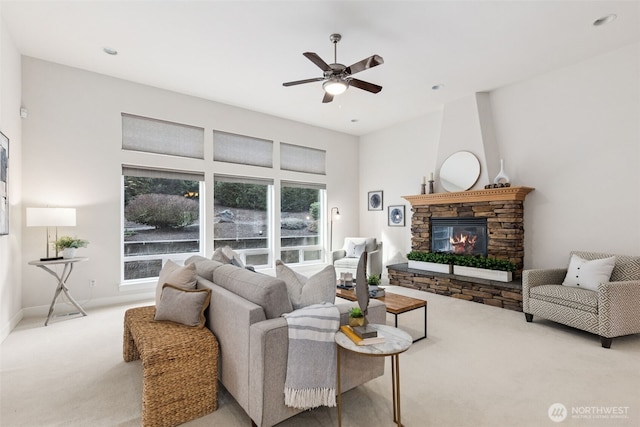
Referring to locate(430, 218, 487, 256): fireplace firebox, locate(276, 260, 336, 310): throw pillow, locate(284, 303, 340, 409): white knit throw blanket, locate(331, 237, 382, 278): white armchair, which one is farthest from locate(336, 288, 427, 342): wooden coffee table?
locate(430, 218, 487, 256): fireplace firebox

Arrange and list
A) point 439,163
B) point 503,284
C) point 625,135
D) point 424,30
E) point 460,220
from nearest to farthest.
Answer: point 424,30
point 625,135
point 503,284
point 460,220
point 439,163

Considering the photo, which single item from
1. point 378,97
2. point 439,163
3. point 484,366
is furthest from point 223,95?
point 484,366

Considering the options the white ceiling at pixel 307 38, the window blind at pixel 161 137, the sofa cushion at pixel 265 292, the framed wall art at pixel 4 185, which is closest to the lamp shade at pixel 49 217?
the framed wall art at pixel 4 185

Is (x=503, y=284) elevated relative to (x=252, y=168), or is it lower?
lower

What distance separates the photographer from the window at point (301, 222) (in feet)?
20.5

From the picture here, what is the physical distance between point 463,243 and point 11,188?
6.23m

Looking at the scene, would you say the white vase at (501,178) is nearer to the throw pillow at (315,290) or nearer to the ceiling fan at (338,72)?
the ceiling fan at (338,72)

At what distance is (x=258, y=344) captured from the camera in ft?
5.38

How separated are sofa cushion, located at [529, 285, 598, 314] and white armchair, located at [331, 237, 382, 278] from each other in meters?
2.54

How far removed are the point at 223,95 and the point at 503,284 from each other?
5119mm

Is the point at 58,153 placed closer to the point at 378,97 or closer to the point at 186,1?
the point at 186,1

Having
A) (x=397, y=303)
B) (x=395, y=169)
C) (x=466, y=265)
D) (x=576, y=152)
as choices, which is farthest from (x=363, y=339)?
(x=395, y=169)

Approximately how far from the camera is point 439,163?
5574mm

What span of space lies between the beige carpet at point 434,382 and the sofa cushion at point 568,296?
0.33 metres
